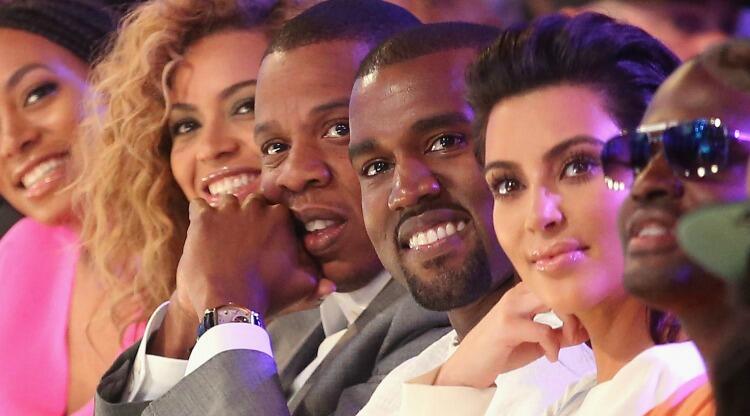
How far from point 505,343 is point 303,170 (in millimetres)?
552

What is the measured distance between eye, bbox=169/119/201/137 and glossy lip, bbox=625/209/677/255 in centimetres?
139

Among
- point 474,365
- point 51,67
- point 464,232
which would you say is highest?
point 51,67

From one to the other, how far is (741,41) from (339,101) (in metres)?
1.09

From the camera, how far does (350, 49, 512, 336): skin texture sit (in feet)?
5.70

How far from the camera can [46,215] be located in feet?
9.47

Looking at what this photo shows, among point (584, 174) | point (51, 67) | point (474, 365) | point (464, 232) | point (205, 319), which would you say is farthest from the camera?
point (51, 67)

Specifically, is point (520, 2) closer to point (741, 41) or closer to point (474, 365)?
point (474, 365)

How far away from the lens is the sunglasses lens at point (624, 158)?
107cm

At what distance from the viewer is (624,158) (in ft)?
3.63

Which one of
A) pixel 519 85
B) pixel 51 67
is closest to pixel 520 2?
pixel 519 85

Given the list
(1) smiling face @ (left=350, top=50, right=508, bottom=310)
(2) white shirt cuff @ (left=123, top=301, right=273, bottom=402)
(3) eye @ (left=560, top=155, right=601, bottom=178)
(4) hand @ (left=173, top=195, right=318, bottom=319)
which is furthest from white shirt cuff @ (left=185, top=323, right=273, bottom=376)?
(3) eye @ (left=560, top=155, right=601, bottom=178)

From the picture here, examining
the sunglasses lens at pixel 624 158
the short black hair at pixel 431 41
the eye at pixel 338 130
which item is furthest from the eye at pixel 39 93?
the sunglasses lens at pixel 624 158

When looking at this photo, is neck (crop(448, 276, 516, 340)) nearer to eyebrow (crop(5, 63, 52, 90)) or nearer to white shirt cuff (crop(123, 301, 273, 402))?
white shirt cuff (crop(123, 301, 273, 402))

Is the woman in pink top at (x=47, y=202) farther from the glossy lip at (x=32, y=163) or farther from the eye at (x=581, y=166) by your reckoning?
the eye at (x=581, y=166)
